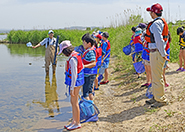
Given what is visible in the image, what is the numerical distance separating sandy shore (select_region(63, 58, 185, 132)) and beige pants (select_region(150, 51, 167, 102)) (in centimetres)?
28

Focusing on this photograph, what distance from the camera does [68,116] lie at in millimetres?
6336

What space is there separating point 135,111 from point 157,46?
155 cm

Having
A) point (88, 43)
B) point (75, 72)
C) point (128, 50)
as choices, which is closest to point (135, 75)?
point (128, 50)

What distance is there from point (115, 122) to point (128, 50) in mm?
4150

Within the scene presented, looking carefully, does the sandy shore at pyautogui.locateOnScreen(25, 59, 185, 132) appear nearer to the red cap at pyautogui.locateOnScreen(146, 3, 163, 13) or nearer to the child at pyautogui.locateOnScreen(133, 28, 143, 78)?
the child at pyautogui.locateOnScreen(133, 28, 143, 78)

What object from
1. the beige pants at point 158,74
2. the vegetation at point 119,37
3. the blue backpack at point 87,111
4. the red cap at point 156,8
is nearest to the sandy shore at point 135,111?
the blue backpack at point 87,111

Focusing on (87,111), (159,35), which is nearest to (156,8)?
(159,35)

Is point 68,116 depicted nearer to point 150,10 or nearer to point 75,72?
point 75,72

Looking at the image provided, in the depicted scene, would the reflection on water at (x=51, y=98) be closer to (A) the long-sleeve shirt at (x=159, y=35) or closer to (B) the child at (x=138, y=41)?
(B) the child at (x=138, y=41)

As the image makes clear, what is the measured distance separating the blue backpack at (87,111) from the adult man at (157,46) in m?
1.31

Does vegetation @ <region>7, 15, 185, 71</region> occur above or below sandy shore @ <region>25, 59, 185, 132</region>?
above

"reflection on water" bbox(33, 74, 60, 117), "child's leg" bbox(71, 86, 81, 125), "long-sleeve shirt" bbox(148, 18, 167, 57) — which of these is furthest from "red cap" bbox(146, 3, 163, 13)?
"reflection on water" bbox(33, 74, 60, 117)

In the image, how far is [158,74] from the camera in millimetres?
5211

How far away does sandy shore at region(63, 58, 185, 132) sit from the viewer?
4566mm
